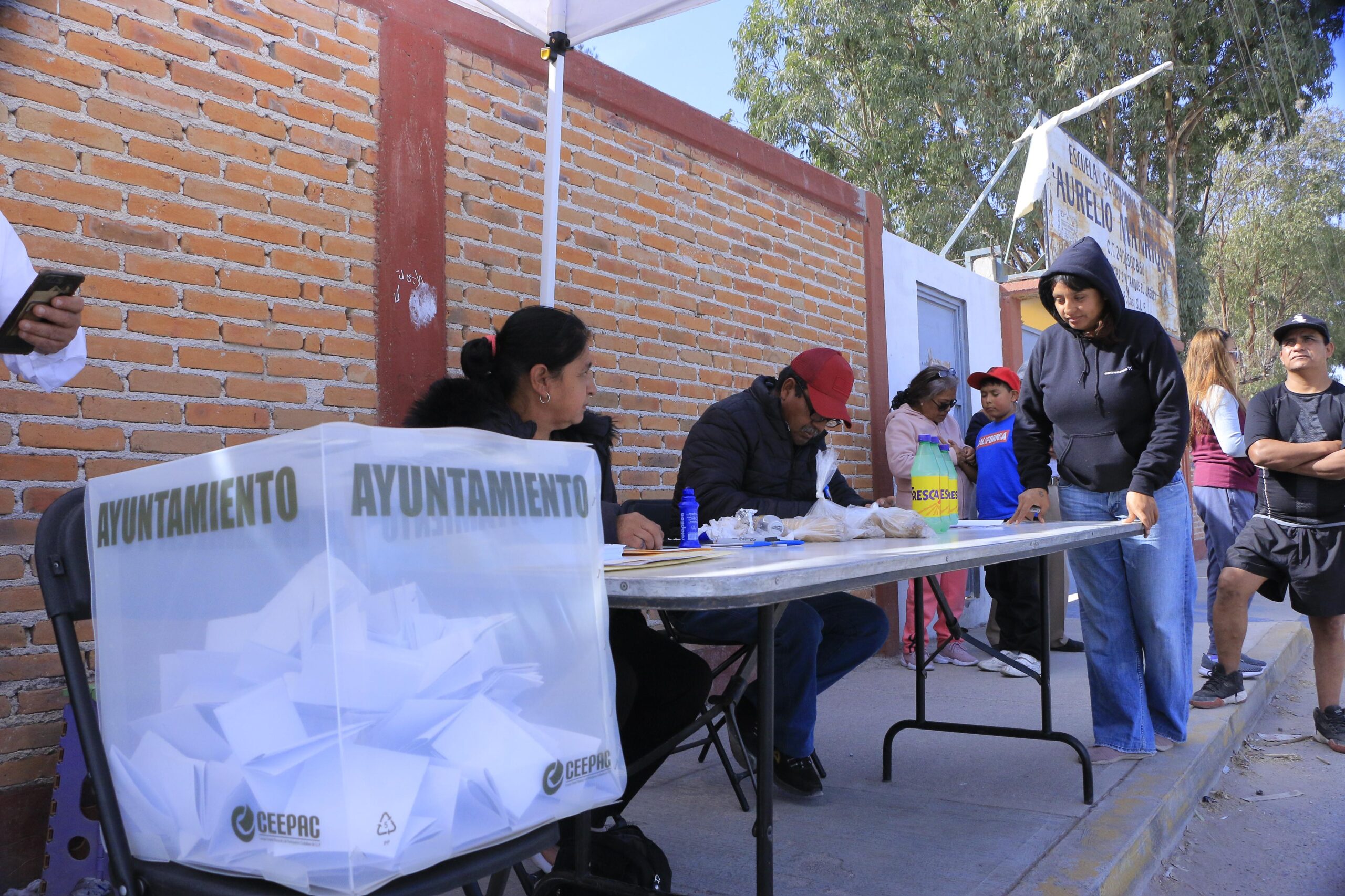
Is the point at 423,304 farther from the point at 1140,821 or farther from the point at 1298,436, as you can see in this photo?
the point at 1298,436

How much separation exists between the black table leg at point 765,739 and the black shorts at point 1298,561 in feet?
10.4

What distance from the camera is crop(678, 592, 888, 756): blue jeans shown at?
3043 millimetres

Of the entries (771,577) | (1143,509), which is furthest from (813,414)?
(771,577)

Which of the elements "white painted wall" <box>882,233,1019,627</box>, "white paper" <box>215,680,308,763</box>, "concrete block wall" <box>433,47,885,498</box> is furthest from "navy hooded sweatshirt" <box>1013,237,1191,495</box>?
"white paper" <box>215,680,308,763</box>

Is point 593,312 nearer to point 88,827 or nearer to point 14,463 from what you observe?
point 14,463

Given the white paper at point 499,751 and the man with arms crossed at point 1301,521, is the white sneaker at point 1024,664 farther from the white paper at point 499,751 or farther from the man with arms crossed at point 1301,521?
the white paper at point 499,751

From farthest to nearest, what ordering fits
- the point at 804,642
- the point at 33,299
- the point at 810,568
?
the point at 804,642
the point at 33,299
the point at 810,568

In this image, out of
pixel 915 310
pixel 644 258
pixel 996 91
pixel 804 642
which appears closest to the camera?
pixel 804 642

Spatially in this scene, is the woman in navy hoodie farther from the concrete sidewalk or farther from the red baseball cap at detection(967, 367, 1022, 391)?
the red baseball cap at detection(967, 367, 1022, 391)

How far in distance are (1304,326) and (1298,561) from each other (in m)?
1.01

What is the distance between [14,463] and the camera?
259 centimetres

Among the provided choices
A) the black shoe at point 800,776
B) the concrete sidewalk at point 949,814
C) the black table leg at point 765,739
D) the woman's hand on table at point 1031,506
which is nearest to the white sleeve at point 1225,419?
the concrete sidewalk at point 949,814

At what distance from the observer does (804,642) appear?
3068 millimetres

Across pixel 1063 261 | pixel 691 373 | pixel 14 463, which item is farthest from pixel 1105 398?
pixel 14 463
